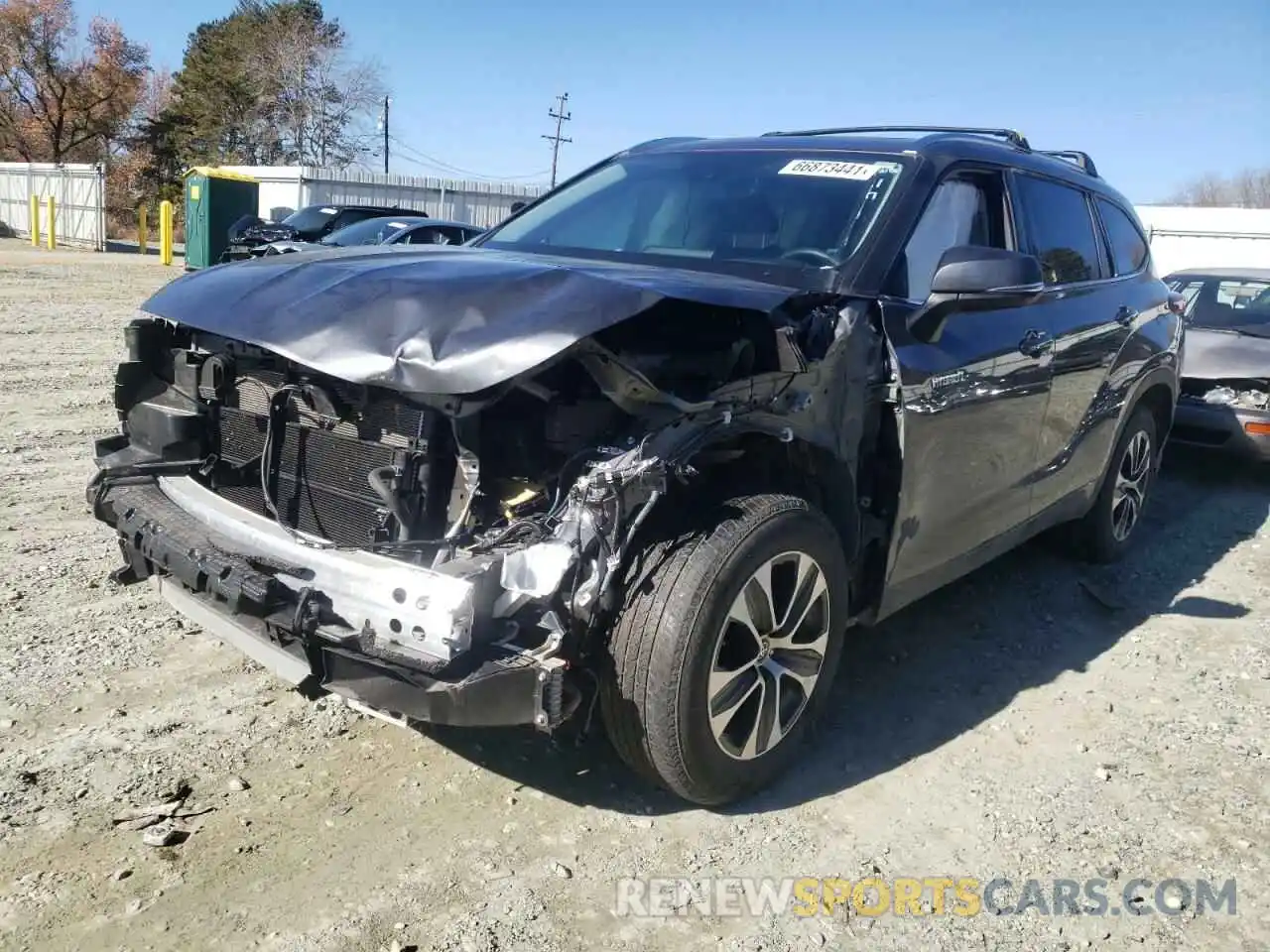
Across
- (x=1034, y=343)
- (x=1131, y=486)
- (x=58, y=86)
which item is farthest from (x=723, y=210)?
(x=58, y=86)

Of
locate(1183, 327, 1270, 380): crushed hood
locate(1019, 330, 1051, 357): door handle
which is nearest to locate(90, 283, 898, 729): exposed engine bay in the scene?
locate(1019, 330, 1051, 357): door handle

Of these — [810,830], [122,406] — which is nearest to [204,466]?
[122,406]

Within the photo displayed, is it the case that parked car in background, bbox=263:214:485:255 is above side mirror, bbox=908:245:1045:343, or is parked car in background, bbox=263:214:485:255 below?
above

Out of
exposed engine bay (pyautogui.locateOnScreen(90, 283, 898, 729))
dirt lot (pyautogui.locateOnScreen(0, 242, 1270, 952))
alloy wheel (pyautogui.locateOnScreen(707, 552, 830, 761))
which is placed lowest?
dirt lot (pyautogui.locateOnScreen(0, 242, 1270, 952))

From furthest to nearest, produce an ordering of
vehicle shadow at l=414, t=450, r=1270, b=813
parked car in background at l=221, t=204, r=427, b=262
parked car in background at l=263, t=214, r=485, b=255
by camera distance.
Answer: parked car in background at l=221, t=204, r=427, b=262, parked car in background at l=263, t=214, r=485, b=255, vehicle shadow at l=414, t=450, r=1270, b=813

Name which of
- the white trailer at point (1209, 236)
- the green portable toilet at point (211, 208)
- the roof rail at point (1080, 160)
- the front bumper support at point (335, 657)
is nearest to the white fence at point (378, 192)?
the green portable toilet at point (211, 208)

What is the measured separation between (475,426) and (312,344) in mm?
457

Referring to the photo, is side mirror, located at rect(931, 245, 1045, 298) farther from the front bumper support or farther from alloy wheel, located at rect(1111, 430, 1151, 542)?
alloy wheel, located at rect(1111, 430, 1151, 542)

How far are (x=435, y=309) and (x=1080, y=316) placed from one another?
300cm

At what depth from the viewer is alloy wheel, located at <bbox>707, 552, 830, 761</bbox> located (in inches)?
113

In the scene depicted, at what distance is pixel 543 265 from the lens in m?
2.92

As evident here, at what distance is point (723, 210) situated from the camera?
385cm

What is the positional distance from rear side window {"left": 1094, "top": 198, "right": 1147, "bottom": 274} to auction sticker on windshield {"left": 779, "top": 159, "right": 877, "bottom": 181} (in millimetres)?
1922

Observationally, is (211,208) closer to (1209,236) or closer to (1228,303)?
(1228,303)
